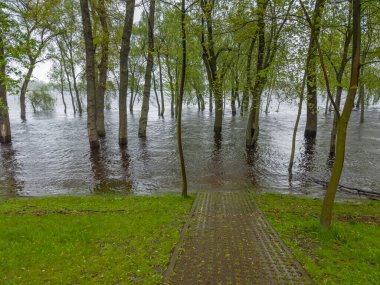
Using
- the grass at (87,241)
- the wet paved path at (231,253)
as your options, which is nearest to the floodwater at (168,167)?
the grass at (87,241)

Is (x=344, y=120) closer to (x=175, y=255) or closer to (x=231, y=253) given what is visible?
(x=231, y=253)

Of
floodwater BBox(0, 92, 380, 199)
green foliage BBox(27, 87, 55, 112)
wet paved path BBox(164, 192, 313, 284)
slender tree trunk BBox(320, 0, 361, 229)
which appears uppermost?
green foliage BBox(27, 87, 55, 112)

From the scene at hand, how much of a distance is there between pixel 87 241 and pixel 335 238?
19.7 ft

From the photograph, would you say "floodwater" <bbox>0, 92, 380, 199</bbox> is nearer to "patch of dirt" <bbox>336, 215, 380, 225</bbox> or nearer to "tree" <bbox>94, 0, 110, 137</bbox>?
"tree" <bbox>94, 0, 110, 137</bbox>

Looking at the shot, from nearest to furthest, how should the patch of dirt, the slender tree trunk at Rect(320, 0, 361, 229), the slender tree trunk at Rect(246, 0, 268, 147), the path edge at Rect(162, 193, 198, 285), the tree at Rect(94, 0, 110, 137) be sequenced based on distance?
the path edge at Rect(162, 193, 198, 285)
the slender tree trunk at Rect(320, 0, 361, 229)
the patch of dirt
the slender tree trunk at Rect(246, 0, 268, 147)
the tree at Rect(94, 0, 110, 137)

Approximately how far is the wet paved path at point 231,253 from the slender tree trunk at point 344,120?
1.52 m

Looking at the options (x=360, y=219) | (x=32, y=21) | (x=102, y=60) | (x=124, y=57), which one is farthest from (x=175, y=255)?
(x=32, y=21)

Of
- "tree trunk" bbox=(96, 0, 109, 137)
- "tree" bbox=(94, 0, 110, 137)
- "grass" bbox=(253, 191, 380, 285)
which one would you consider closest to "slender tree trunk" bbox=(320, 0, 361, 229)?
"grass" bbox=(253, 191, 380, 285)

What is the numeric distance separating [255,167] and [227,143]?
23.3 feet

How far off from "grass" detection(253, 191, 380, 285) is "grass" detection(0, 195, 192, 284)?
287 cm

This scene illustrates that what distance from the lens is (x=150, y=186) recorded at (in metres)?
11.9

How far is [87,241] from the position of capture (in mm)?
5844

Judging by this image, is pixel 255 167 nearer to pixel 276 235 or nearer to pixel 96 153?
pixel 276 235

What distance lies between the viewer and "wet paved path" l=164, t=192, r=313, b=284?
4.54 m
